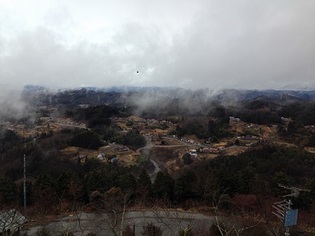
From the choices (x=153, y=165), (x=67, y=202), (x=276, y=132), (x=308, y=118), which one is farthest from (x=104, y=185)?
(x=308, y=118)

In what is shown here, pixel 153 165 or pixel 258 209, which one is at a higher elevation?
pixel 258 209

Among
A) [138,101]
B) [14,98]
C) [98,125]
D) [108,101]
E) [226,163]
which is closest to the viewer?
[226,163]

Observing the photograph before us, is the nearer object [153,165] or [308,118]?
[153,165]

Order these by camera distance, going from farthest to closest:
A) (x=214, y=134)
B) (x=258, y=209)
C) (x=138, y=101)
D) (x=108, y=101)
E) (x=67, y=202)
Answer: (x=108, y=101) < (x=138, y=101) < (x=214, y=134) < (x=67, y=202) < (x=258, y=209)

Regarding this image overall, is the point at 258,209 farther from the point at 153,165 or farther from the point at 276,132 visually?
the point at 276,132

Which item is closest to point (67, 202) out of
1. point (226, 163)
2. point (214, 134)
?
point (226, 163)

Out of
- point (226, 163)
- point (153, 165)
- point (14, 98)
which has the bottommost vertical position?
point (153, 165)

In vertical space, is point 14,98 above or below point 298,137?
above

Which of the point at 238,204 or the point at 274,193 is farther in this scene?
the point at 274,193

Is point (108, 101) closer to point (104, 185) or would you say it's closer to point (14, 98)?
point (14, 98)
